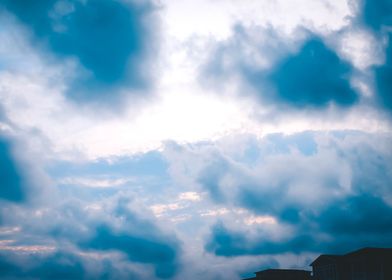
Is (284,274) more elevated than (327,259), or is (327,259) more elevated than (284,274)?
(327,259)

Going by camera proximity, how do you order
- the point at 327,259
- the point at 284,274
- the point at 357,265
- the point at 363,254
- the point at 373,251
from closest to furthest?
the point at 373,251, the point at 363,254, the point at 357,265, the point at 327,259, the point at 284,274

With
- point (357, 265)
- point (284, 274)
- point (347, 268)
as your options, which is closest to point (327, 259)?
point (347, 268)

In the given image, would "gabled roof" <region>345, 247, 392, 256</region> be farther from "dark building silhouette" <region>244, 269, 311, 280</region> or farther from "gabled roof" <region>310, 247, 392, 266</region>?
"dark building silhouette" <region>244, 269, 311, 280</region>

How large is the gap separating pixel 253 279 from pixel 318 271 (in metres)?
10.2

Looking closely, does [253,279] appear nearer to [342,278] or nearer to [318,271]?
[318,271]

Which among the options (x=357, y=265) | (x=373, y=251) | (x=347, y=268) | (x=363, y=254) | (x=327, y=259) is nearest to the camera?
(x=373, y=251)

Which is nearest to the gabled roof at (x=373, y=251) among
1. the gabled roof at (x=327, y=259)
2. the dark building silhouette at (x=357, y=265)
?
the dark building silhouette at (x=357, y=265)

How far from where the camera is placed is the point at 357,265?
43.4 metres

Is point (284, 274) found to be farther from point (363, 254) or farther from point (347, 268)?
point (363, 254)

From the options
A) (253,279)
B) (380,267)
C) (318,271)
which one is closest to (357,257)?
(380,267)

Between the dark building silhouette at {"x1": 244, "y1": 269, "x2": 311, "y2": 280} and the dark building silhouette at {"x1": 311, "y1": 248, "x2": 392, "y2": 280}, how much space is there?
2.27 meters

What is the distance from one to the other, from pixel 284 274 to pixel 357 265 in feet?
40.9

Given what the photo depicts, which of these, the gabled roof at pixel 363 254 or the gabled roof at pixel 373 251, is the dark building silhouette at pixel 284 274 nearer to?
the gabled roof at pixel 363 254

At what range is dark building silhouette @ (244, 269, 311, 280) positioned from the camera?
52.8m
